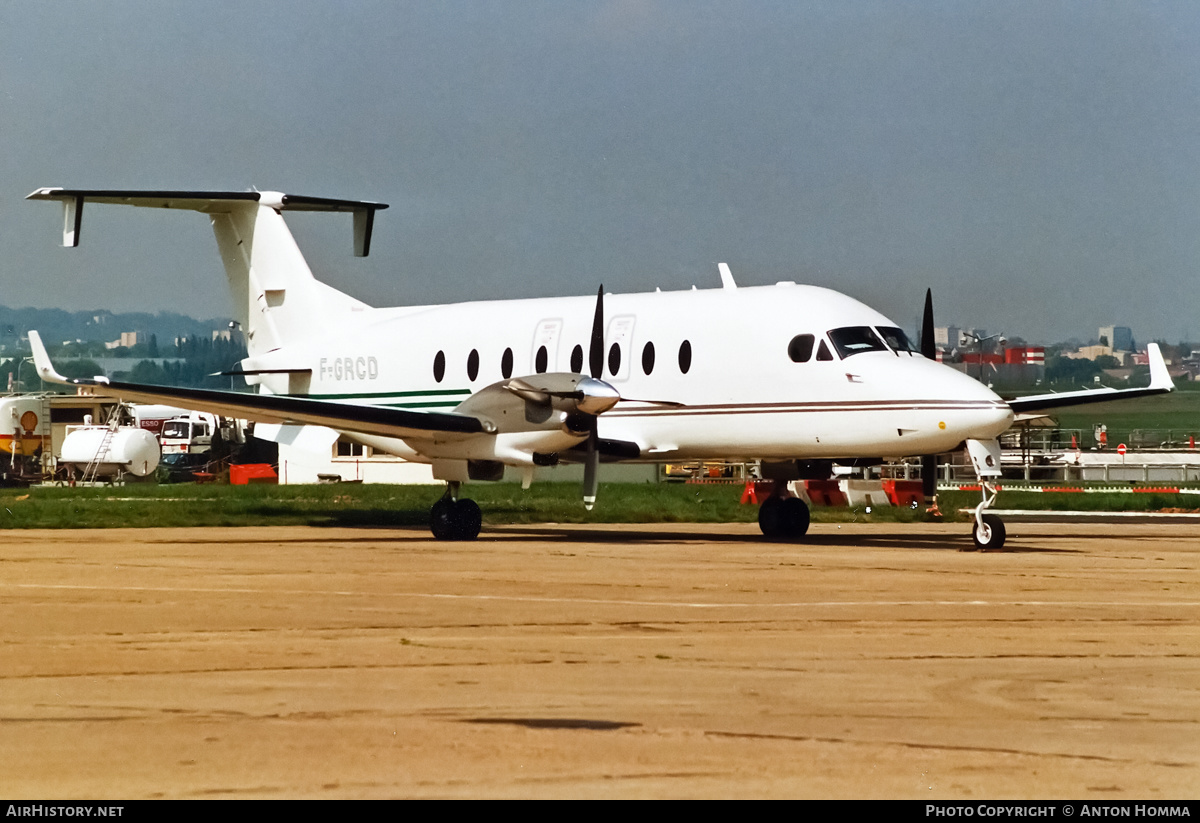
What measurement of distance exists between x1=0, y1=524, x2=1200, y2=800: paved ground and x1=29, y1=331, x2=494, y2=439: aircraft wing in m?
4.55

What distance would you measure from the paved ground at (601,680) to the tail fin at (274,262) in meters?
12.0

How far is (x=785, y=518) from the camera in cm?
2297

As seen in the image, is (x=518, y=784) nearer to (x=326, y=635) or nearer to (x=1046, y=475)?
(x=326, y=635)

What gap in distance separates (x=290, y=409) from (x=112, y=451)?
3109cm

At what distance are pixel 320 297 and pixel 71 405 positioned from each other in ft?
167

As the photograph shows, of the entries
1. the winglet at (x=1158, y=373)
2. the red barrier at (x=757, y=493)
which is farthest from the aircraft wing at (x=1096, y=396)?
the red barrier at (x=757, y=493)

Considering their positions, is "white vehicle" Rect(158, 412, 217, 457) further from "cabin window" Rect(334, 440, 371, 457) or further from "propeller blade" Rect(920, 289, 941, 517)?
"propeller blade" Rect(920, 289, 941, 517)

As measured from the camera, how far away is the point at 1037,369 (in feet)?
195

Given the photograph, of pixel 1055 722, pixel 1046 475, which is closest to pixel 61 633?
pixel 1055 722

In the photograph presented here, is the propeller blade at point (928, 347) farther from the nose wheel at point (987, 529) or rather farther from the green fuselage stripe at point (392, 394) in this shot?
the green fuselage stripe at point (392, 394)

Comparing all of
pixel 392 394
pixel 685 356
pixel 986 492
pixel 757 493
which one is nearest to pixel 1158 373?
pixel 986 492

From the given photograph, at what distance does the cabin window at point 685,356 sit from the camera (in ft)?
71.8

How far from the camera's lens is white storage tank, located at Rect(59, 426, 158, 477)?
50219 mm
